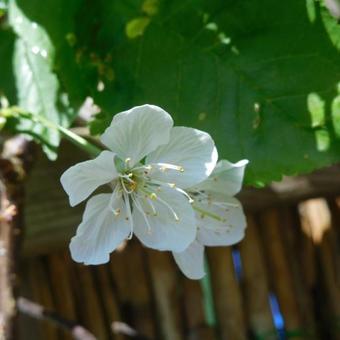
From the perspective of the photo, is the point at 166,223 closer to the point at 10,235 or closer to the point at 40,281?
the point at 10,235

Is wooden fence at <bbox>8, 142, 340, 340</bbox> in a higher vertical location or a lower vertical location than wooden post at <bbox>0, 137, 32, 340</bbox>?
lower

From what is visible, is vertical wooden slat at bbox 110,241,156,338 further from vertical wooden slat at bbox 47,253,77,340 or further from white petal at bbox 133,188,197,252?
white petal at bbox 133,188,197,252

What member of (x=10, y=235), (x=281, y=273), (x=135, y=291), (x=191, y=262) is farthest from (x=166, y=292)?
(x=191, y=262)

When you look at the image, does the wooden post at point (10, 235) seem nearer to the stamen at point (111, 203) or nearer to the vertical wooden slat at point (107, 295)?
Result: the stamen at point (111, 203)

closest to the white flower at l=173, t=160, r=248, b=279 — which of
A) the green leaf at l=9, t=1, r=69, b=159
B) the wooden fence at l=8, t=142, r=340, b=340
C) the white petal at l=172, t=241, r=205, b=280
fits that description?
the white petal at l=172, t=241, r=205, b=280

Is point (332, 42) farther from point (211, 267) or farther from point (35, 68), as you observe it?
point (211, 267)

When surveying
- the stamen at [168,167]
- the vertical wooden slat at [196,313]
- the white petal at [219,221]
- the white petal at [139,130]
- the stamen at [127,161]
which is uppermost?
the white petal at [139,130]

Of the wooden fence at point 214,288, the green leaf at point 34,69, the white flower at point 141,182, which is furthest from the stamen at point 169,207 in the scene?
the wooden fence at point 214,288
